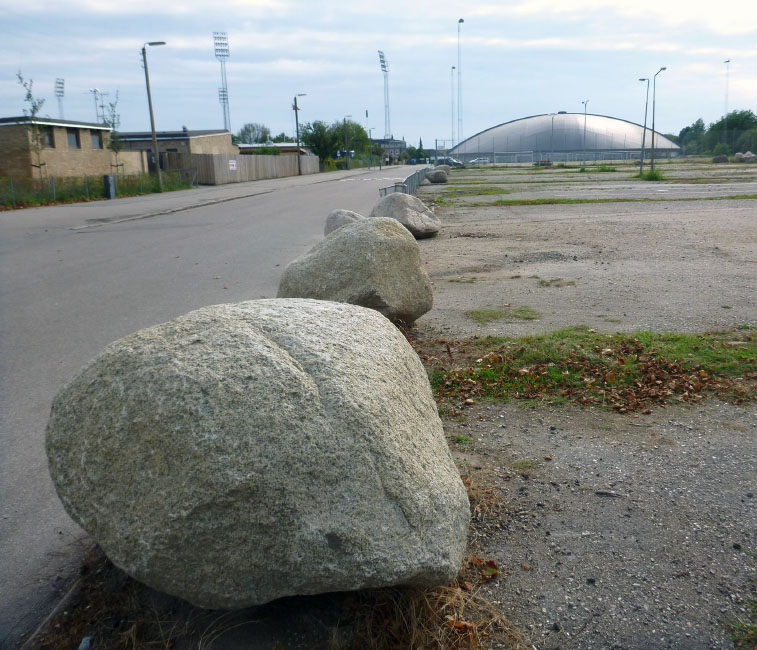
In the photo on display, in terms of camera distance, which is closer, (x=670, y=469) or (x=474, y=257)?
(x=670, y=469)

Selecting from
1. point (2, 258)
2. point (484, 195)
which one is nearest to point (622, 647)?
point (2, 258)

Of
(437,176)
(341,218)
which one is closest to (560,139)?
(437,176)

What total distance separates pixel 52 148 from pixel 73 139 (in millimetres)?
3153

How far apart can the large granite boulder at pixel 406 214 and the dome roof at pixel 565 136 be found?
4297 inches

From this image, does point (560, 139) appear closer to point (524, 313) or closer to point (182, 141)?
point (182, 141)

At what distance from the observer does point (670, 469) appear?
4.47 metres

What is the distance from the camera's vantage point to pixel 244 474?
2.59 m

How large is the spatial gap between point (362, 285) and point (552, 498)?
302 centimetres

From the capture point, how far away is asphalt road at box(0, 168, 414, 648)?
3.68m

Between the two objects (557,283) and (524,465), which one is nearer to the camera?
(524,465)

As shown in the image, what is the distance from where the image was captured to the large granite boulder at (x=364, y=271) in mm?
6578

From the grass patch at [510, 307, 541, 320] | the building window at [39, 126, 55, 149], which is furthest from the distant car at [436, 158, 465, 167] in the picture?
the grass patch at [510, 307, 541, 320]

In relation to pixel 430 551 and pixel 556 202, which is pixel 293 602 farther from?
pixel 556 202

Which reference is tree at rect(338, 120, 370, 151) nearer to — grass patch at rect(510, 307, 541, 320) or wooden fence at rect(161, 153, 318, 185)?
wooden fence at rect(161, 153, 318, 185)
